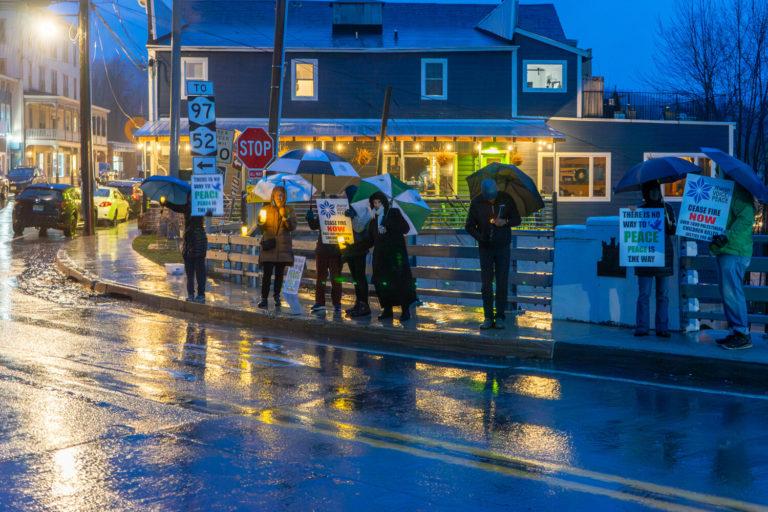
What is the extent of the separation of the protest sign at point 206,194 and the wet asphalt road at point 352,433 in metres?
4.59

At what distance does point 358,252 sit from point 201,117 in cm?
560

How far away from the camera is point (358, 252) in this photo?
1415 centimetres

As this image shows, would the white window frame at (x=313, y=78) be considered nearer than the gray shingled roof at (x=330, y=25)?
Yes

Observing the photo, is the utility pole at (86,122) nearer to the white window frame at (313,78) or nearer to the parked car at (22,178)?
the white window frame at (313,78)

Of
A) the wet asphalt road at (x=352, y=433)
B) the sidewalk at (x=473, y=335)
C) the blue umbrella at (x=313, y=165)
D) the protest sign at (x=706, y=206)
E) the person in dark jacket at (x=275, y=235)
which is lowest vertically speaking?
the wet asphalt road at (x=352, y=433)

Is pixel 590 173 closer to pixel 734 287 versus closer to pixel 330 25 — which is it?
pixel 330 25

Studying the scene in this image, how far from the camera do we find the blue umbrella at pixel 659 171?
11.3 meters

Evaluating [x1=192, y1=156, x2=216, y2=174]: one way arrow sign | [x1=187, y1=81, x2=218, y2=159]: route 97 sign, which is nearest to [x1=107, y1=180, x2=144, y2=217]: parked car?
[x1=187, y1=81, x2=218, y2=159]: route 97 sign

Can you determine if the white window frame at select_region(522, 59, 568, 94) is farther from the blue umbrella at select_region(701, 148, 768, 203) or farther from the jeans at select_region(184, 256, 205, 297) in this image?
the blue umbrella at select_region(701, 148, 768, 203)

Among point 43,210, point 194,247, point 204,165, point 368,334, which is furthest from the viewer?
point 43,210

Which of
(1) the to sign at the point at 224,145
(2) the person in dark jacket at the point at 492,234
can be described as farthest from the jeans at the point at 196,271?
(2) the person in dark jacket at the point at 492,234

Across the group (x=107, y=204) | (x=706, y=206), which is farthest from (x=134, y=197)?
(x=706, y=206)

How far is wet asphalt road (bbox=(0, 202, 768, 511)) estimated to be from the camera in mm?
6055

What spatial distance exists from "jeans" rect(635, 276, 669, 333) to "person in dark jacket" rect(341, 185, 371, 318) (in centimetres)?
392
